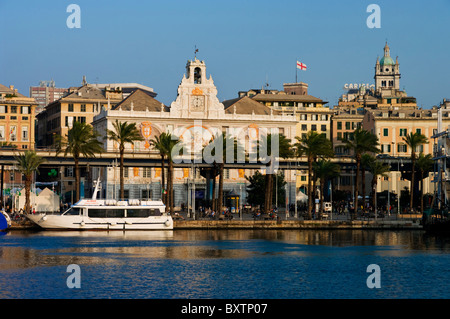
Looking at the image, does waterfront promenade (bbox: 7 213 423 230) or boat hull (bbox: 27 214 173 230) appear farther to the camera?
waterfront promenade (bbox: 7 213 423 230)

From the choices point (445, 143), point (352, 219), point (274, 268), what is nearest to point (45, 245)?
point (274, 268)

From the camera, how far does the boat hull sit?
106438mm

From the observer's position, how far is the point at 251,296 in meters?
60.8

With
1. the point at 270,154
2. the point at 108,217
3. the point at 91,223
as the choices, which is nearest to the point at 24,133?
the point at 270,154

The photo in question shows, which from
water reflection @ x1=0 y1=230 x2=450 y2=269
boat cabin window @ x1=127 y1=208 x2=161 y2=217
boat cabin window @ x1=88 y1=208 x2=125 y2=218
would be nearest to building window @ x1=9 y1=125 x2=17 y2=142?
boat cabin window @ x1=88 y1=208 x2=125 y2=218

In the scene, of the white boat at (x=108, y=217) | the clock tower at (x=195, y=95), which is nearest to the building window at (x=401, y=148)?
the clock tower at (x=195, y=95)

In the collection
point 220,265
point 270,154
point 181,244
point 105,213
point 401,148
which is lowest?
point 220,265

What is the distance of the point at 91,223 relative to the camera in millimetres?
106688

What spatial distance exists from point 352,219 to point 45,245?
4419cm

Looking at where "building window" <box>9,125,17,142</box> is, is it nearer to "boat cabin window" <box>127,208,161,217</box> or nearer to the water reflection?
"boat cabin window" <box>127,208,161,217</box>

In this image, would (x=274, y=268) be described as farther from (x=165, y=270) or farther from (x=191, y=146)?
(x=191, y=146)

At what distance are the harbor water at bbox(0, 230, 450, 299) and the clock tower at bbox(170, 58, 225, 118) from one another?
6315cm

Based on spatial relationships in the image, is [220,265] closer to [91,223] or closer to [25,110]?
[91,223]

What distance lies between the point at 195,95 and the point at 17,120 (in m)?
46.3
